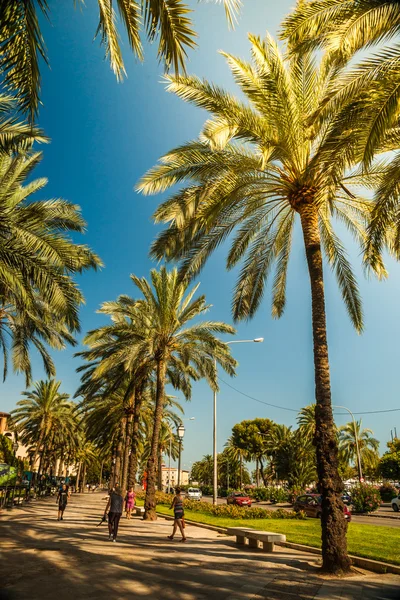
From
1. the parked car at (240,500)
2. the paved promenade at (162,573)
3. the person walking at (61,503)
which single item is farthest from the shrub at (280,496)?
the paved promenade at (162,573)

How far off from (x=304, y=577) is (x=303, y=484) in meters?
41.5

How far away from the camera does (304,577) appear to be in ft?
26.2

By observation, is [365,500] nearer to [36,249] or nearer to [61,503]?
[61,503]

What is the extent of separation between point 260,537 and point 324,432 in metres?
4.01

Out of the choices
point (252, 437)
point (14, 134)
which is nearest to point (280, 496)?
point (252, 437)

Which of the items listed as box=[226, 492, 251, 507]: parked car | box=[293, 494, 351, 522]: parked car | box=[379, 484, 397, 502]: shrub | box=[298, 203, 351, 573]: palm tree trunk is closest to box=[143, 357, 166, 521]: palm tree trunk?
box=[293, 494, 351, 522]: parked car

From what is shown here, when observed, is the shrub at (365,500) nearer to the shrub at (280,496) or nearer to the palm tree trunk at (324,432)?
the shrub at (280,496)

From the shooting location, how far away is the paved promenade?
6.65 meters

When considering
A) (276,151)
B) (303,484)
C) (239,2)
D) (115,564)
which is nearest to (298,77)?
(276,151)

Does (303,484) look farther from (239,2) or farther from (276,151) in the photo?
(239,2)

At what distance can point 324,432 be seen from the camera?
9.07 metres

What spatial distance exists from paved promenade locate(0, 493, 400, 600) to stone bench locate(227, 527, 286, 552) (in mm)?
292

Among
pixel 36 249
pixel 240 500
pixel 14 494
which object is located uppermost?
pixel 36 249

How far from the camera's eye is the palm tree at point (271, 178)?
913cm
